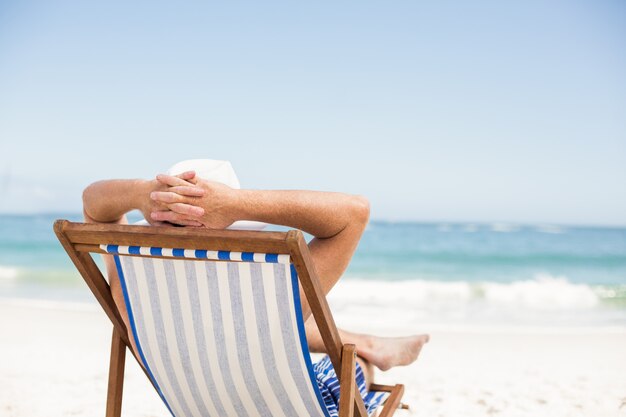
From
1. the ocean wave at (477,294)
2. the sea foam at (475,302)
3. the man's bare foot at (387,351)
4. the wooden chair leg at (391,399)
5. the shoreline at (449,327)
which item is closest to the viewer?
the wooden chair leg at (391,399)

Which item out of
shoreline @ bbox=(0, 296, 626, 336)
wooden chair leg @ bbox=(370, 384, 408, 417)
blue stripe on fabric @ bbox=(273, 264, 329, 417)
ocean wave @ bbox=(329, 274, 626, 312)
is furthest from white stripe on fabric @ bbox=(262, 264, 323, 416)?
ocean wave @ bbox=(329, 274, 626, 312)

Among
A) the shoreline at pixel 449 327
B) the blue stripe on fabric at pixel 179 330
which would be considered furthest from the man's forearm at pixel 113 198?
the shoreline at pixel 449 327

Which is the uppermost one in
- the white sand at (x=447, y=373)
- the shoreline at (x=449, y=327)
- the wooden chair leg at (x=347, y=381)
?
the wooden chair leg at (x=347, y=381)

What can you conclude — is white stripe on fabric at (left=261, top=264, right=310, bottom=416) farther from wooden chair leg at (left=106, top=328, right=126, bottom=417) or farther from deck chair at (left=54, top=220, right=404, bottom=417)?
wooden chair leg at (left=106, top=328, right=126, bottom=417)

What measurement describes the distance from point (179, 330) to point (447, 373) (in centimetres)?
360

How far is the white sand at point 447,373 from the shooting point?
3.94 m

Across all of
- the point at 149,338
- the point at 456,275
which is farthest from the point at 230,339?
the point at 456,275

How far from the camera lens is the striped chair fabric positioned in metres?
1.66

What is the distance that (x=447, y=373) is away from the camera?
499 centimetres

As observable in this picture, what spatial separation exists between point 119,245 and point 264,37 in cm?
2605

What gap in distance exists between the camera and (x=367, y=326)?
791cm

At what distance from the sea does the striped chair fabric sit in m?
6.95

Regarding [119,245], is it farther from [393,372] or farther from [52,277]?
[52,277]

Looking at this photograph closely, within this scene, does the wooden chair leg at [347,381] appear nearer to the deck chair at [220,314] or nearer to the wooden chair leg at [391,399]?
the deck chair at [220,314]
